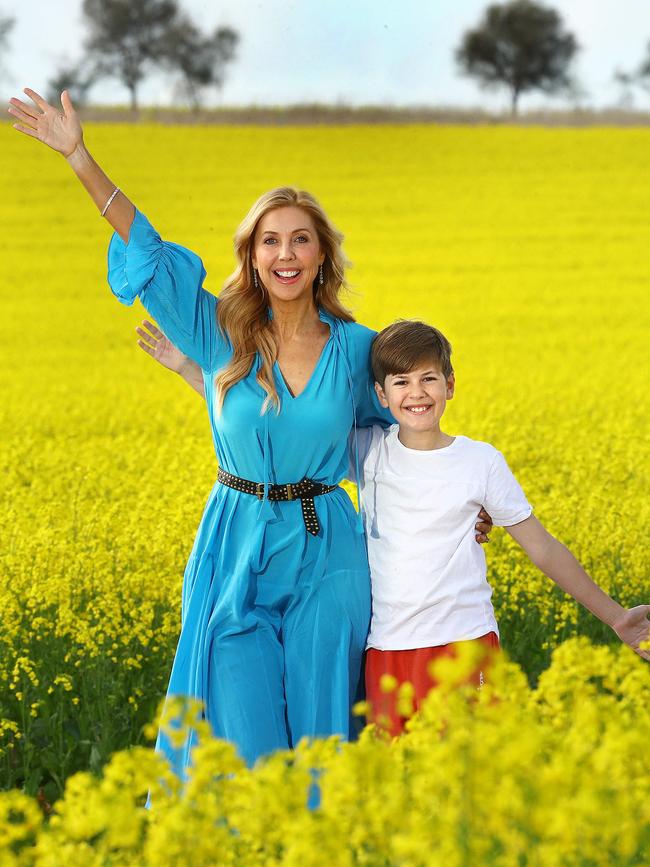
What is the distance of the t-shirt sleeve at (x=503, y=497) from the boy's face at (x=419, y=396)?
22 cm

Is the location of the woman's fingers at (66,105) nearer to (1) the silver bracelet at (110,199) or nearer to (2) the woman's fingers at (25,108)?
(2) the woman's fingers at (25,108)

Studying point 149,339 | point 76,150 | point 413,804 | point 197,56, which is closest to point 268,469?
point 149,339

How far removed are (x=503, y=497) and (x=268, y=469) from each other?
26.9 inches

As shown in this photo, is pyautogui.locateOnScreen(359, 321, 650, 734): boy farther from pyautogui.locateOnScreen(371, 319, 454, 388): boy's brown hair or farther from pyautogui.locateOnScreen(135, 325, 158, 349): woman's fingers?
pyautogui.locateOnScreen(135, 325, 158, 349): woman's fingers

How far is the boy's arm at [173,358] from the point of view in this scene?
460 cm

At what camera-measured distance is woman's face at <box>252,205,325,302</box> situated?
4.10 meters

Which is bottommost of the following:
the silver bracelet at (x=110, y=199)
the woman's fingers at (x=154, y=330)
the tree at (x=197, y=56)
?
the woman's fingers at (x=154, y=330)

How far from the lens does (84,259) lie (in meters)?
20.9

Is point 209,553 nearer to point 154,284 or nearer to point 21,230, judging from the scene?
point 154,284

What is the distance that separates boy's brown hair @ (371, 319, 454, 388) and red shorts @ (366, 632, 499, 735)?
0.79 m

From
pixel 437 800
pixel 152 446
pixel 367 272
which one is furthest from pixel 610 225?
pixel 437 800

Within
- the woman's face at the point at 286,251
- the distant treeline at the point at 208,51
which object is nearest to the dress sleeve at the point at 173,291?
the woman's face at the point at 286,251

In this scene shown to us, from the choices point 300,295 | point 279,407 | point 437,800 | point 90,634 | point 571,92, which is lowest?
point 90,634

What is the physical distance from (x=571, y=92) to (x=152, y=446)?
23.0m
